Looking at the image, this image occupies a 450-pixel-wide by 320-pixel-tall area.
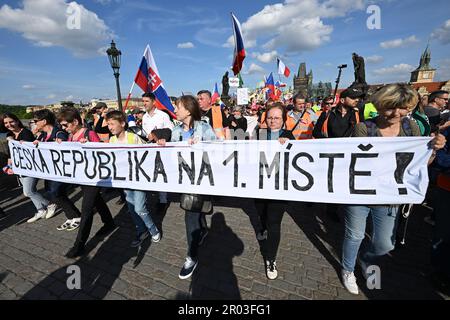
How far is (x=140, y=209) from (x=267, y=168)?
197 cm

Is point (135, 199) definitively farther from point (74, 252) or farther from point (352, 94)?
point (352, 94)

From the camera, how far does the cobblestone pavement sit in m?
2.55

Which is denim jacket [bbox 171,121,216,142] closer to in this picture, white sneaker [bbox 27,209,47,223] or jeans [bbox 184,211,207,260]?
jeans [bbox 184,211,207,260]

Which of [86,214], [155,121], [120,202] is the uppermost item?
[155,121]

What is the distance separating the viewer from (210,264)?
2986 mm

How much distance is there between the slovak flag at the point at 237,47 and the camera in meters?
5.15

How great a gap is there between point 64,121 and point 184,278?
2951 millimetres

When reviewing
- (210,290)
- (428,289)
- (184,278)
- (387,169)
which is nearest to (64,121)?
(184,278)

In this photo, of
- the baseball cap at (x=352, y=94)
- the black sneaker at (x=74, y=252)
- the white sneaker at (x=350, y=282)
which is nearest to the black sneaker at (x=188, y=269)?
→ the black sneaker at (x=74, y=252)

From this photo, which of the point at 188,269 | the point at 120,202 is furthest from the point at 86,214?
the point at 120,202

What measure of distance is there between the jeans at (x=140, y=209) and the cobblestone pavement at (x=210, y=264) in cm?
30

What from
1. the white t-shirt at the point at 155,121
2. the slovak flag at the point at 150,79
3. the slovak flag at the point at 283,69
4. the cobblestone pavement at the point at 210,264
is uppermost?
the slovak flag at the point at 283,69

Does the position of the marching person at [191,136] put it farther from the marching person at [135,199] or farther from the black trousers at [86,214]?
the black trousers at [86,214]
